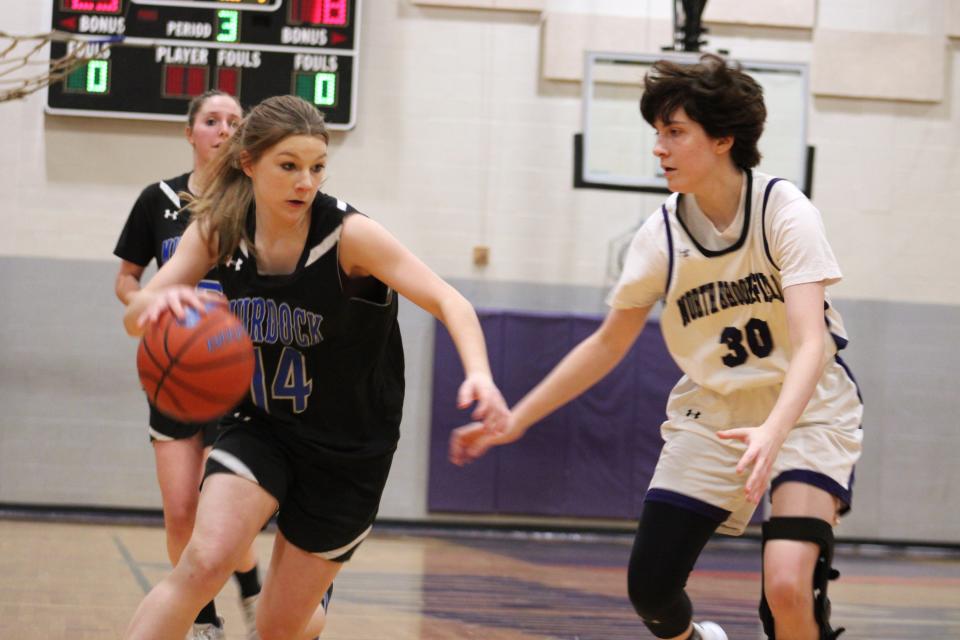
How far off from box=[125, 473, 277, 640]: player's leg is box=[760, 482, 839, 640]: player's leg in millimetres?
1215

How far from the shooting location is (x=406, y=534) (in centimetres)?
874

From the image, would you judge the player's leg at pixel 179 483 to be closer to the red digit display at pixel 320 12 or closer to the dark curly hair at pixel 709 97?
the dark curly hair at pixel 709 97

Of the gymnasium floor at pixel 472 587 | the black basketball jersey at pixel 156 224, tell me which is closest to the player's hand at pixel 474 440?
the black basketball jersey at pixel 156 224

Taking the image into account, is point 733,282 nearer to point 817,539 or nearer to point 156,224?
point 817,539

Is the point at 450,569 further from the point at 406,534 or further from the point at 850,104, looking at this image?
the point at 850,104

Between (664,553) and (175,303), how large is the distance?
4.53 feet

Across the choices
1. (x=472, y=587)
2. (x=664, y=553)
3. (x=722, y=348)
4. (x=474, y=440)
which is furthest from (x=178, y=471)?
(x=472, y=587)

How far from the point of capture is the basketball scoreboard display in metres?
8.20

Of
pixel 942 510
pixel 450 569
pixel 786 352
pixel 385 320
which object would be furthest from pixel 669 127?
pixel 942 510

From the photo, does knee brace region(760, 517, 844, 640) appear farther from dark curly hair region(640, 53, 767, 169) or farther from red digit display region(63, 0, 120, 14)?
red digit display region(63, 0, 120, 14)

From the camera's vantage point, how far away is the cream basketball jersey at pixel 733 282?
9.89ft

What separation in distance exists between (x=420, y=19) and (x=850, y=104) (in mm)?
3358

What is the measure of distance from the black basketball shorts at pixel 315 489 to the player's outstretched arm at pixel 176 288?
15.3 inches

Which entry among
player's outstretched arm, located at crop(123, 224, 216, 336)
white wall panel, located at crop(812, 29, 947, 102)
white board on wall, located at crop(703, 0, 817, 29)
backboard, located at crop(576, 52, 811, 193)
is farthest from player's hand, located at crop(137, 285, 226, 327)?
white wall panel, located at crop(812, 29, 947, 102)
